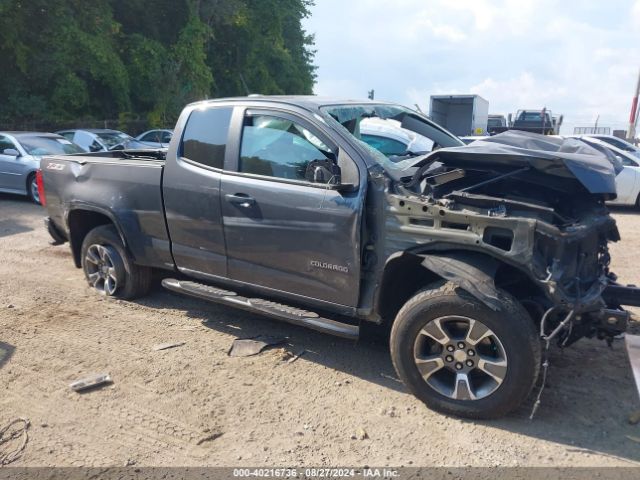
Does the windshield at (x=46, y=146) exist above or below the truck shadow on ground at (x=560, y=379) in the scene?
above

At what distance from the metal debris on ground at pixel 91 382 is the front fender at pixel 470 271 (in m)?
2.41

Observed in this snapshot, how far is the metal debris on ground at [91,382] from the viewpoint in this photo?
379cm

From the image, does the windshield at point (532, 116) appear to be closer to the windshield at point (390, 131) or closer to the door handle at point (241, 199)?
the windshield at point (390, 131)

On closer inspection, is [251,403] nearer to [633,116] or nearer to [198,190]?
[198,190]

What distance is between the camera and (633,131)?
24656 mm

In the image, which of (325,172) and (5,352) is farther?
(5,352)

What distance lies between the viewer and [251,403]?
362 cm

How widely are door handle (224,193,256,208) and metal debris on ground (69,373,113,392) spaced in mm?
1582

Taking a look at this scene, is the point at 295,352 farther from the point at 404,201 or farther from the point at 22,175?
the point at 22,175

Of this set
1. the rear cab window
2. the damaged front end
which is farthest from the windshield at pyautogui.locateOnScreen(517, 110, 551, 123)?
the rear cab window

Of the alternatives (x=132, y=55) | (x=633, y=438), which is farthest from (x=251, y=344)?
(x=132, y=55)

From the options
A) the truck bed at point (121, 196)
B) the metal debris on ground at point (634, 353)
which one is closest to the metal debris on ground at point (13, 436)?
the truck bed at point (121, 196)

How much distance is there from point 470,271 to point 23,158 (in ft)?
36.0

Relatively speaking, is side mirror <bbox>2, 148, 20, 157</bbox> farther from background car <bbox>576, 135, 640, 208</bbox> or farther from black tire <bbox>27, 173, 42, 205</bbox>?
background car <bbox>576, 135, 640, 208</bbox>
